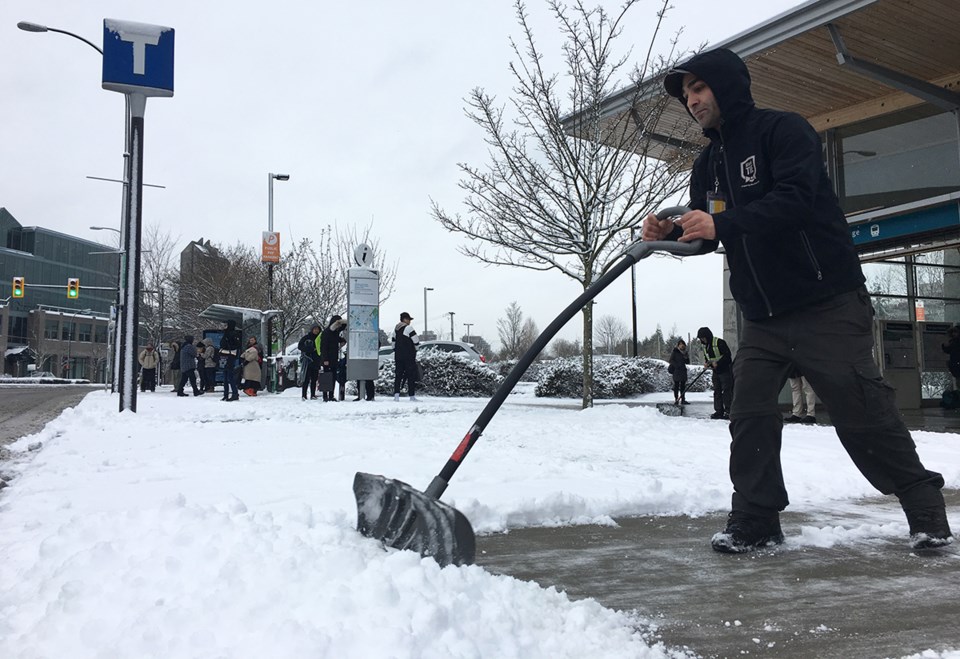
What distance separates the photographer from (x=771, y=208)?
272 centimetres

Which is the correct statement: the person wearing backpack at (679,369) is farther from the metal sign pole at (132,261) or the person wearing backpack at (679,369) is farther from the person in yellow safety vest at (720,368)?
the metal sign pole at (132,261)

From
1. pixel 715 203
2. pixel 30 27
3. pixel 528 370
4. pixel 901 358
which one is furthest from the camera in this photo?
pixel 528 370

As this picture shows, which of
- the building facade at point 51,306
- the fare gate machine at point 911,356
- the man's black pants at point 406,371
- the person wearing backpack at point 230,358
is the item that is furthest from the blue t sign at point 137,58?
the building facade at point 51,306

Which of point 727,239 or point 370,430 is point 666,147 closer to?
point 370,430

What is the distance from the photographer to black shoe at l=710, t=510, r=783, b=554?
2859 millimetres

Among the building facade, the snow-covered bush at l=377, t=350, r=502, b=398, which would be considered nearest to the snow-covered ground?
the snow-covered bush at l=377, t=350, r=502, b=398

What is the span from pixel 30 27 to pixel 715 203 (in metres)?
19.6

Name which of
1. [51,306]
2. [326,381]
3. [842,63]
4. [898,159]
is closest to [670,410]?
[898,159]

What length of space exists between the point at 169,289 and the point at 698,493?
34.4m

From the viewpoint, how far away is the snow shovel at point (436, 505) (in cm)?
229

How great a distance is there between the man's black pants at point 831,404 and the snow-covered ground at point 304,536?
0.39 meters

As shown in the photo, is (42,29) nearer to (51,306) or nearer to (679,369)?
(679,369)

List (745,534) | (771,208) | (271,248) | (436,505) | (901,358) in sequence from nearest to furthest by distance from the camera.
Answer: (436,505) → (771,208) → (745,534) → (901,358) → (271,248)

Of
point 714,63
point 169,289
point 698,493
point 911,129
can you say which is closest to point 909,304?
point 911,129
